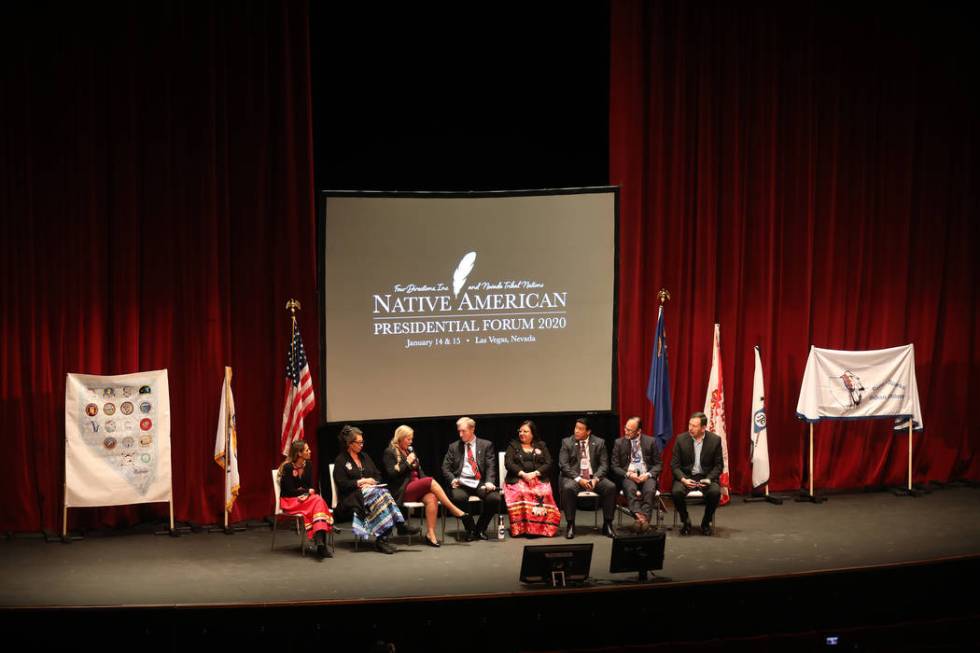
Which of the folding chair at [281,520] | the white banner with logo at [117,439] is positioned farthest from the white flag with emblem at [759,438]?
the white banner with logo at [117,439]

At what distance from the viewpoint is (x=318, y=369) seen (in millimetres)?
9641

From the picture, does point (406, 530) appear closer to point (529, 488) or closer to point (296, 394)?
Answer: point (529, 488)

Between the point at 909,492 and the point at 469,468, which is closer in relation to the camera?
the point at 469,468

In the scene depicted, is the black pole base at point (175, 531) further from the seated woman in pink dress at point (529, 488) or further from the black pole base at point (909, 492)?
the black pole base at point (909, 492)

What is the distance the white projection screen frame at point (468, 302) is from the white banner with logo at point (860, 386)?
6.04ft

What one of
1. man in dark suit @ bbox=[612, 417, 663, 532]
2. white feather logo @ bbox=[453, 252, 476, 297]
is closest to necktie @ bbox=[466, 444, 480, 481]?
man in dark suit @ bbox=[612, 417, 663, 532]

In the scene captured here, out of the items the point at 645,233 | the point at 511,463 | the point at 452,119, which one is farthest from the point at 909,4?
the point at 511,463

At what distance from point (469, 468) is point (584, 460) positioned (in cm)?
93

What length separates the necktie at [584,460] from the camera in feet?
30.5

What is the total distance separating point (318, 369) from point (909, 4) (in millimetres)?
6434

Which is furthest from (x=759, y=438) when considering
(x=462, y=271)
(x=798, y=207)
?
(x=462, y=271)

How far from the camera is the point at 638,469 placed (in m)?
9.28

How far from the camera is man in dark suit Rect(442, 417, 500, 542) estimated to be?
902 centimetres

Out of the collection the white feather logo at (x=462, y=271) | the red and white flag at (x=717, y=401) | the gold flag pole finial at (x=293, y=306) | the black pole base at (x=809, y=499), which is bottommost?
the black pole base at (x=809, y=499)
